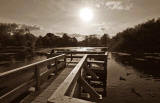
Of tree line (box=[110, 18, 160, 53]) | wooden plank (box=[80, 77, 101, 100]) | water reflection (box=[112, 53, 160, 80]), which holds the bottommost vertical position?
water reflection (box=[112, 53, 160, 80])

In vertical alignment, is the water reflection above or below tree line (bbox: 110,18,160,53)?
below

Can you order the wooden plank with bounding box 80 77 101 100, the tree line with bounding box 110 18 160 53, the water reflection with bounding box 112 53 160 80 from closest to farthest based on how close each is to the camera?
1. the wooden plank with bounding box 80 77 101 100
2. the water reflection with bounding box 112 53 160 80
3. the tree line with bounding box 110 18 160 53

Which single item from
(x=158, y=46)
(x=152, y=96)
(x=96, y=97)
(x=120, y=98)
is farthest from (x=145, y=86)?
(x=158, y=46)

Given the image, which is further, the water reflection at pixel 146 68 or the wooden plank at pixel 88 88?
the water reflection at pixel 146 68

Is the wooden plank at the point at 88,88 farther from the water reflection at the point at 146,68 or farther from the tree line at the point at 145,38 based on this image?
the tree line at the point at 145,38

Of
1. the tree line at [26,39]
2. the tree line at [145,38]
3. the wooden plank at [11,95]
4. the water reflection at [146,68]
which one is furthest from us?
the tree line at [26,39]

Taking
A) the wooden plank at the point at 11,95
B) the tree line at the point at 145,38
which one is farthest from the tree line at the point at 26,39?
the wooden plank at the point at 11,95

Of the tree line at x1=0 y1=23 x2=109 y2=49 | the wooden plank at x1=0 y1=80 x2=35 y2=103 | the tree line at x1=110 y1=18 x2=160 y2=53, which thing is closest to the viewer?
the wooden plank at x1=0 y1=80 x2=35 y2=103

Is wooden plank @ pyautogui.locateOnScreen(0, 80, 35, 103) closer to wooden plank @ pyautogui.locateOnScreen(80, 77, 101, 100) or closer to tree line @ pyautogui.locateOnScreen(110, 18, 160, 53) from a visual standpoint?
wooden plank @ pyautogui.locateOnScreen(80, 77, 101, 100)

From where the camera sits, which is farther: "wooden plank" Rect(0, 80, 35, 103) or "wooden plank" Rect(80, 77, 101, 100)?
"wooden plank" Rect(80, 77, 101, 100)

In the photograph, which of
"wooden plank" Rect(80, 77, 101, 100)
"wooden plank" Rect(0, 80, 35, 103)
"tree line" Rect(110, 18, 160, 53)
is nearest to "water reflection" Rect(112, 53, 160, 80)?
"wooden plank" Rect(80, 77, 101, 100)

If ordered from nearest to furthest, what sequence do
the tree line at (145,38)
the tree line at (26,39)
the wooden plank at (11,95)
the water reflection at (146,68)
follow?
the wooden plank at (11,95) → the water reflection at (146,68) → the tree line at (145,38) → the tree line at (26,39)

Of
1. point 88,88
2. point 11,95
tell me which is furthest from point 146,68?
point 11,95

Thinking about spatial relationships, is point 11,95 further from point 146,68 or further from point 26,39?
point 26,39
